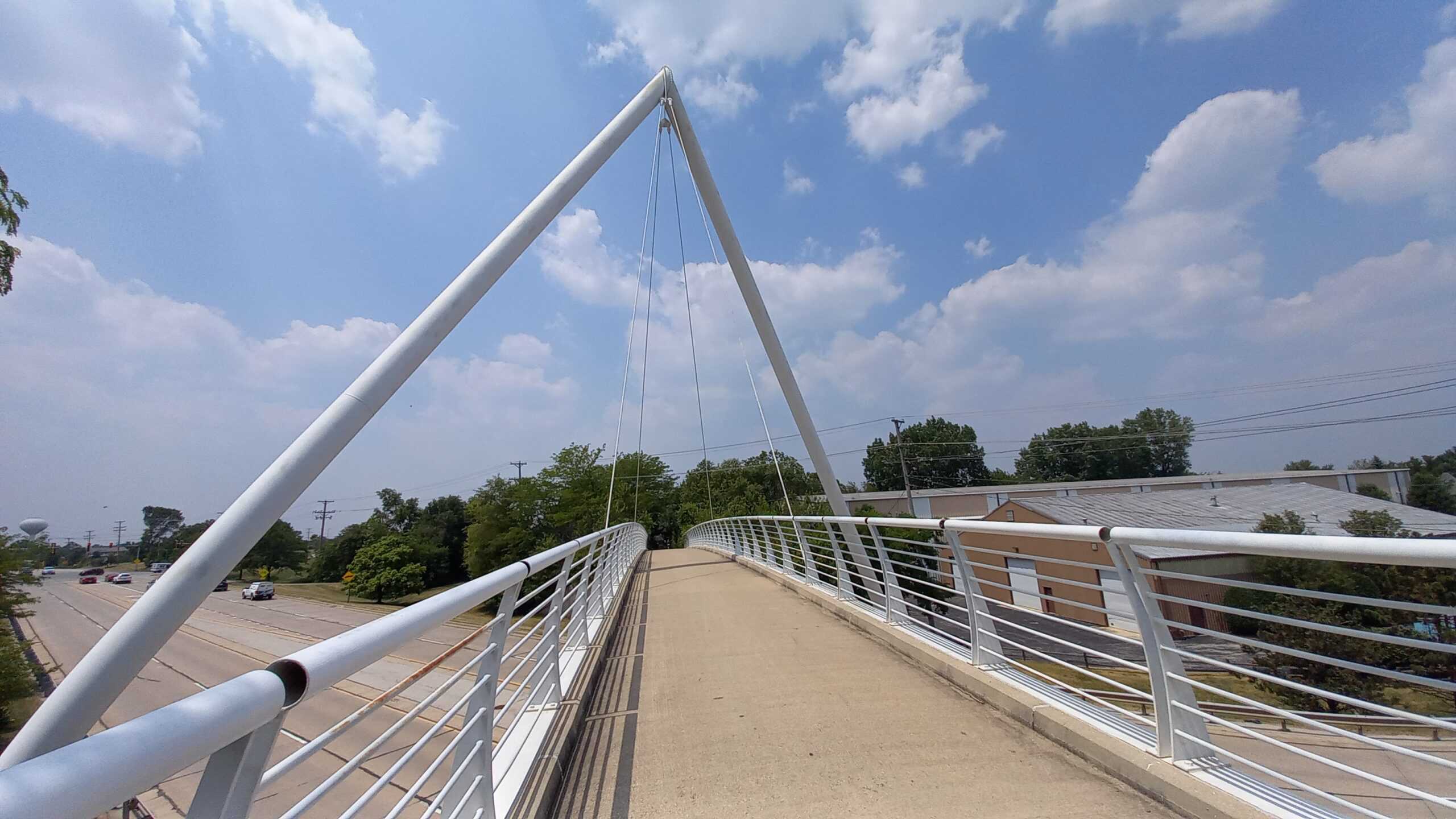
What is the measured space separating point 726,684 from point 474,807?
2.67 m

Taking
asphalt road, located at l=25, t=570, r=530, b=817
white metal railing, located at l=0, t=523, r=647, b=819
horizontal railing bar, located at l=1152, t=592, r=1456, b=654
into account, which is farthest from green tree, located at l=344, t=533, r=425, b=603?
horizontal railing bar, located at l=1152, t=592, r=1456, b=654

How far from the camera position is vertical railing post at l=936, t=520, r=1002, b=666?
449 cm

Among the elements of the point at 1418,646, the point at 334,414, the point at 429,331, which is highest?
the point at 429,331

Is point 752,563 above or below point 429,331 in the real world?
below

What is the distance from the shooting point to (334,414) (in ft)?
19.7

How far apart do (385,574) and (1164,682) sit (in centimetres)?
5087

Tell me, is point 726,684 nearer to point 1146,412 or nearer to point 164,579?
point 164,579

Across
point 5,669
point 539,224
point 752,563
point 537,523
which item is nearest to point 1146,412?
point 537,523

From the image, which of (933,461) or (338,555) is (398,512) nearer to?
(338,555)

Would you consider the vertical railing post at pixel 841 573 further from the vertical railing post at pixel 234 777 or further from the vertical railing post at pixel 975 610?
the vertical railing post at pixel 234 777

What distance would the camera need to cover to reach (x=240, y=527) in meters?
5.10

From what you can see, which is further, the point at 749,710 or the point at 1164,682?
the point at 749,710

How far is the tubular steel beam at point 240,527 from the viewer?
427 centimetres

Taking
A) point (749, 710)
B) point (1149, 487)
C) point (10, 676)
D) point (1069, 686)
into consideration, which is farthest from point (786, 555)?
point (1149, 487)
